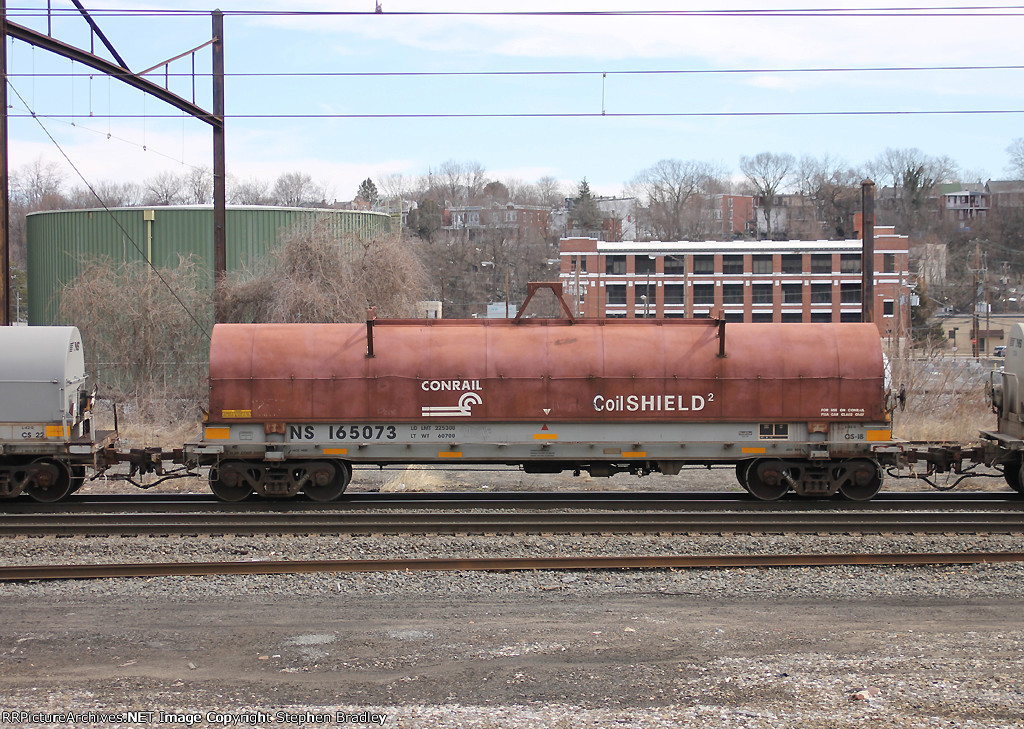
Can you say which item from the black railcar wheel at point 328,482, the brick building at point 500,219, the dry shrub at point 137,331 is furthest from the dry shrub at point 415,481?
the brick building at point 500,219

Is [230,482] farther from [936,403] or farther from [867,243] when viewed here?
[936,403]

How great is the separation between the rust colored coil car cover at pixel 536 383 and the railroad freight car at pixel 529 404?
18 mm

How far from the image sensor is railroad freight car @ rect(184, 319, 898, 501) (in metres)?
14.6

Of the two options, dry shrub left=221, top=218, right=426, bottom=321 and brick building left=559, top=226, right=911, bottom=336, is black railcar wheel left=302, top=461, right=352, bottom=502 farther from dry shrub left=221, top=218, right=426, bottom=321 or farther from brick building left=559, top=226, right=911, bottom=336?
brick building left=559, top=226, right=911, bottom=336

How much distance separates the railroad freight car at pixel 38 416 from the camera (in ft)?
46.9

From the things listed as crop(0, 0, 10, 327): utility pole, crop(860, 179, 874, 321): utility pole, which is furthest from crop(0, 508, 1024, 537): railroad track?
crop(860, 179, 874, 321): utility pole

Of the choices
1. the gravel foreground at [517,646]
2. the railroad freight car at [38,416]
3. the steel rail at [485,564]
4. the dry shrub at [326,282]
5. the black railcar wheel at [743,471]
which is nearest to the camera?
the gravel foreground at [517,646]

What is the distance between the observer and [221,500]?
15.2m

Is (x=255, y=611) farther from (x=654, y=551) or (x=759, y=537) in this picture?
(x=759, y=537)

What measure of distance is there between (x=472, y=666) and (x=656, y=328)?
8564 millimetres

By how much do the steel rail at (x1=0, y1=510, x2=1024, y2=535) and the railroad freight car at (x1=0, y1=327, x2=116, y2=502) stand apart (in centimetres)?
111

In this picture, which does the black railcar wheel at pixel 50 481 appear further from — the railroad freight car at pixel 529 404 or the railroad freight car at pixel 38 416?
the railroad freight car at pixel 529 404

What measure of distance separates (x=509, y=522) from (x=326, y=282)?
17506mm

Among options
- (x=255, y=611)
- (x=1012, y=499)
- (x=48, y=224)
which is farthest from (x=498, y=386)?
(x=48, y=224)
